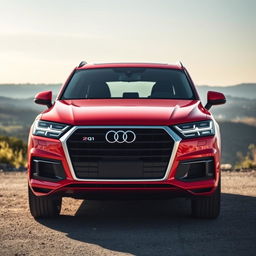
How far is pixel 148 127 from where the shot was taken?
21.2 ft

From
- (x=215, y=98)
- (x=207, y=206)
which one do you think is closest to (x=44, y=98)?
(x=215, y=98)

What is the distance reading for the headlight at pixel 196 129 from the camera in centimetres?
655

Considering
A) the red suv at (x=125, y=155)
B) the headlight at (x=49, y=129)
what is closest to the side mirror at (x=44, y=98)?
the red suv at (x=125, y=155)

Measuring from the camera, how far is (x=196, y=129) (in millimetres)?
6664

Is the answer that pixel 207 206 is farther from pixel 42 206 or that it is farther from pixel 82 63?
pixel 82 63

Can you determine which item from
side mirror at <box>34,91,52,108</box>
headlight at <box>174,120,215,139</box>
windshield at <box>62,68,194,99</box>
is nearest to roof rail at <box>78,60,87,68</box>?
windshield at <box>62,68,194,99</box>

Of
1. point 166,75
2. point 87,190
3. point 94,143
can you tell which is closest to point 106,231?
point 87,190

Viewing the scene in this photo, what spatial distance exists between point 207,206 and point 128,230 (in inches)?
39.5

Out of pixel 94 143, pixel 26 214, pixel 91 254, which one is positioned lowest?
pixel 26 214

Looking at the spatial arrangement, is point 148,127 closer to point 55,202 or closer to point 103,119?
point 103,119

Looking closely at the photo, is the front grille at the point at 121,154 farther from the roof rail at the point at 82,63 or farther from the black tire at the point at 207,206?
the roof rail at the point at 82,63

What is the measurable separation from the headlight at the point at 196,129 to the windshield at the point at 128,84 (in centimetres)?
116

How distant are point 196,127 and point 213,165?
438 millimetres

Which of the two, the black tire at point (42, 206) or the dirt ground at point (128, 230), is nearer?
the dirt ground at point (128, 230)
